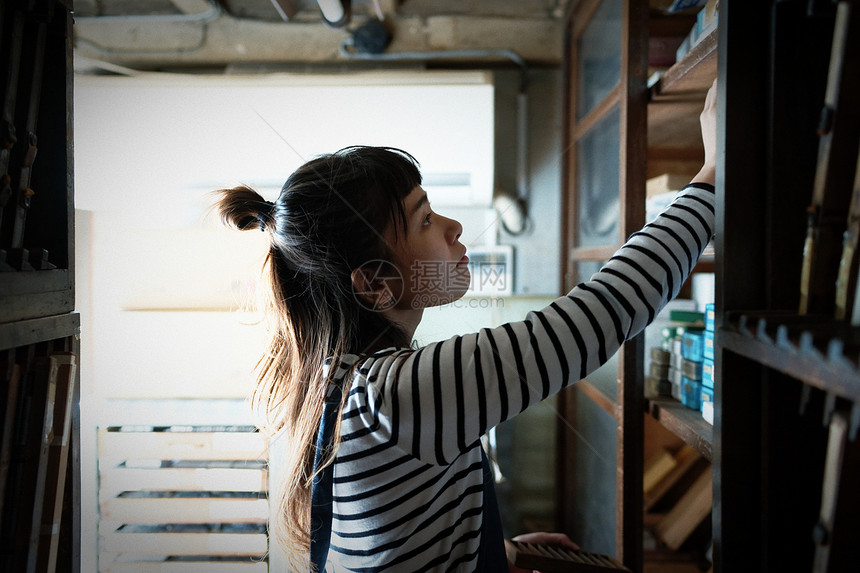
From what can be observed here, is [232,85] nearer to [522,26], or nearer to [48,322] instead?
[522,26]

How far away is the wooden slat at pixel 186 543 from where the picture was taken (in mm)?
1178

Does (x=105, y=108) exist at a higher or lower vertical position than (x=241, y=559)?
higher

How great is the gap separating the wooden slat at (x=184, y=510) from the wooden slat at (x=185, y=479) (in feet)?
0.09

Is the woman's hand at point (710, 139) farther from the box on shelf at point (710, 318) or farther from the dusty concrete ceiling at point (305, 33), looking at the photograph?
the dusty concrete ceiling at point (305, 33)

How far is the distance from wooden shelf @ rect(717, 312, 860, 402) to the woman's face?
36cm

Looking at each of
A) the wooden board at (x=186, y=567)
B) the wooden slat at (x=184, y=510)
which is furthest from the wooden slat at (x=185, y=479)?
the wooden board at (x=186, y=567)

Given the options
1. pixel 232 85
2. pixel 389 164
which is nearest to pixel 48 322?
pixel 389 164

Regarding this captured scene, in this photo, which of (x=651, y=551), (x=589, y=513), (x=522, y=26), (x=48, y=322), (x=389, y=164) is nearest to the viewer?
(x=48, y=322)

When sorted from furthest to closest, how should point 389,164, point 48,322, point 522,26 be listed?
1. point 522,26
2. point 389,164
3. point 48,322

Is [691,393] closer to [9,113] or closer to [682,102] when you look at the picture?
[682,102]

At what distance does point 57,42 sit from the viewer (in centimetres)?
56

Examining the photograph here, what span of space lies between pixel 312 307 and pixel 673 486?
1.09m

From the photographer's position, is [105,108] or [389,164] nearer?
[389,164]

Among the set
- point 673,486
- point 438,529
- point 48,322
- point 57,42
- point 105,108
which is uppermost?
point 105,108
